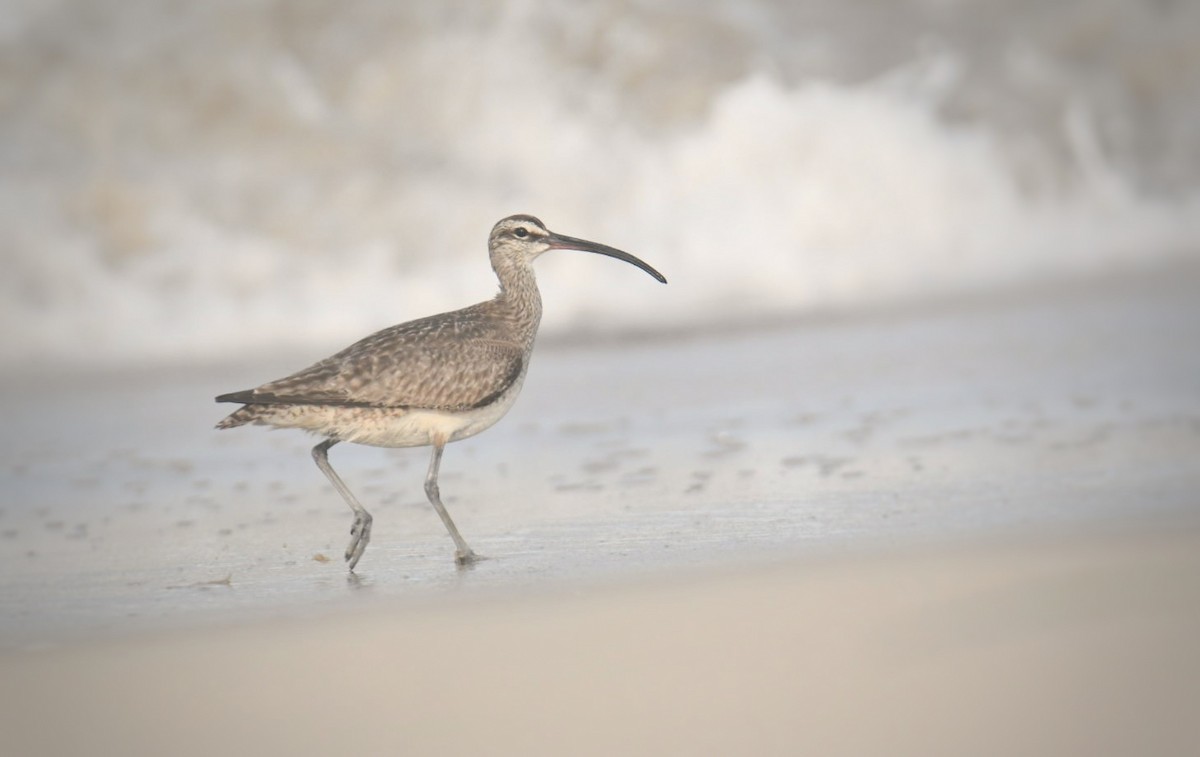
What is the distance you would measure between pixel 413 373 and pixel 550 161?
7503mm

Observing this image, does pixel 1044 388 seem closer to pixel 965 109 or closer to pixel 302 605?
pixel 302 605

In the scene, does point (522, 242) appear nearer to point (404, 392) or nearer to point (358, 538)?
point (404, 392)

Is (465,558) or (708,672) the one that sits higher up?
(465,558)

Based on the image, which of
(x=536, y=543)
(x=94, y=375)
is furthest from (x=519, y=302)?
(x=94, y=375)

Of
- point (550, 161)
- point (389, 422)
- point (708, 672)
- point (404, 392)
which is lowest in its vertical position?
point (708, 672)

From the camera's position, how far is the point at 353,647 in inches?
213

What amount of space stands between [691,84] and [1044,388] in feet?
20.6

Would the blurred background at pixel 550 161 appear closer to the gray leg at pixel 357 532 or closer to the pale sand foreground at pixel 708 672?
the gray leg at pixel 357 532

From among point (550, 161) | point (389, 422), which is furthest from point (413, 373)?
point (550, 161)

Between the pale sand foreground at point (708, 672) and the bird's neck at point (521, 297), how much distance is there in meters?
2.42

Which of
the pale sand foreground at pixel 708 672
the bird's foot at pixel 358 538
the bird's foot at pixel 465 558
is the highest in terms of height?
the bird's foot at pixel 358 538

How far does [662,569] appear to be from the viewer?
6.29m

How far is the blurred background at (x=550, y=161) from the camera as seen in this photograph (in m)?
13.4

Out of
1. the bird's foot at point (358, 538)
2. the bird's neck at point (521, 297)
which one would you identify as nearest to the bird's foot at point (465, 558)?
the bird's foot at point (358, 538)
